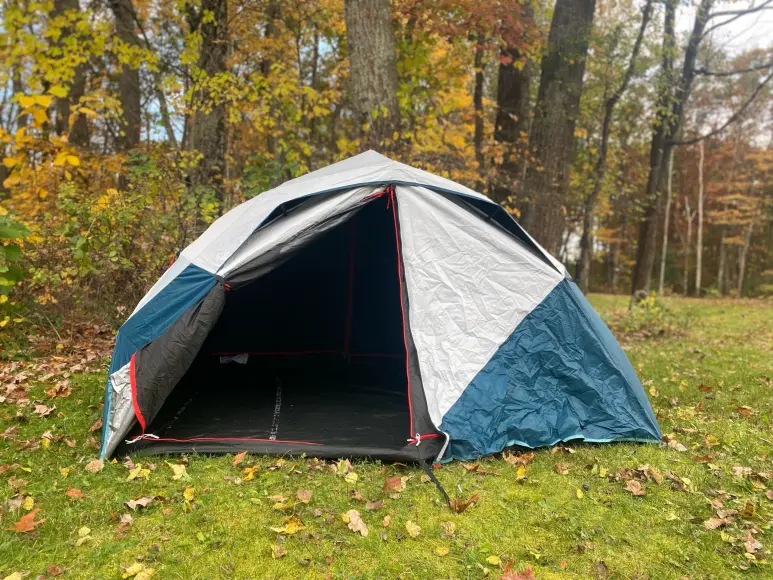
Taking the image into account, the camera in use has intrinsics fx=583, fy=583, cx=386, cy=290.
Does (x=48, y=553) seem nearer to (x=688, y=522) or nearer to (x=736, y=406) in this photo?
(x=688, y=522)

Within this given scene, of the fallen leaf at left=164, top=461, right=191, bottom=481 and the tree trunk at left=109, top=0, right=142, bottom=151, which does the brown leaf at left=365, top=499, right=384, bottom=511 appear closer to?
the fallen leaf at left=164, top=461, right=191, bottom=481

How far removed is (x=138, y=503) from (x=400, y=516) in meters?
1.37

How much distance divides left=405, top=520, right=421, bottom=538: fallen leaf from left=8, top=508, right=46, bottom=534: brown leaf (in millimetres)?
1795

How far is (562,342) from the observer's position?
4.18 meters

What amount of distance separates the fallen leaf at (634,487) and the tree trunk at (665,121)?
359 inches

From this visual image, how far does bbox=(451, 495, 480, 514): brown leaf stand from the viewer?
310 cm

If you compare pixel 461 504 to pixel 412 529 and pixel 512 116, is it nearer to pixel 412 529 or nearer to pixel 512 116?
pixel 412 529

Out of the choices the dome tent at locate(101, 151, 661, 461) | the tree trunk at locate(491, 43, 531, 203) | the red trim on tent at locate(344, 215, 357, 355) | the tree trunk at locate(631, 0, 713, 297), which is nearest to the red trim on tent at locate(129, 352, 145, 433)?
the dome tent at locate(101, 151, 661, 461)

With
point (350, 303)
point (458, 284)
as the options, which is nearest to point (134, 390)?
point (458, 284)

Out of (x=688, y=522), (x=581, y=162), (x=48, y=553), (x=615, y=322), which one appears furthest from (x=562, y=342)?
(x=581, y=162)

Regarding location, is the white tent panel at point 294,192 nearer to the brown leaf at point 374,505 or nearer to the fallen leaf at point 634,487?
the brown leaf at point 374,505

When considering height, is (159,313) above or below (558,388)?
above

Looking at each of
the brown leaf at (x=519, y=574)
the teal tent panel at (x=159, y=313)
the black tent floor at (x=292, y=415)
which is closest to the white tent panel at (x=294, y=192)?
the teal tent panel at (x=159, y=313)

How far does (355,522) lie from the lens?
293 centimetres
